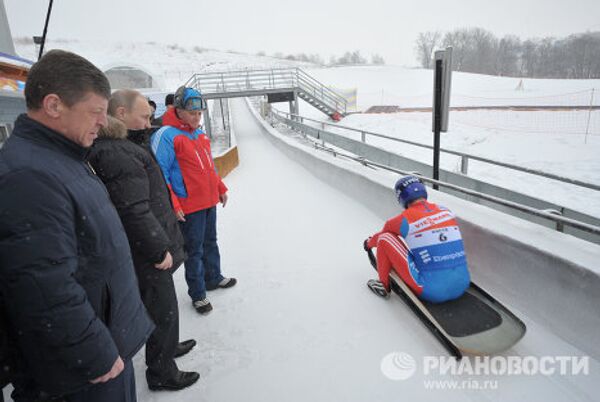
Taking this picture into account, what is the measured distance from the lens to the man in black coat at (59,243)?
3.47 ft

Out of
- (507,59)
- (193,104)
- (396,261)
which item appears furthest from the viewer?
(507,59)

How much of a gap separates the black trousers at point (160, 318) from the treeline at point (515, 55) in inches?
2298

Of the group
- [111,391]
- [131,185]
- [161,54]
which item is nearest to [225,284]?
[131,185]

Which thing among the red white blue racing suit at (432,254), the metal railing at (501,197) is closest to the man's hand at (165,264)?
the red white blue racing suit at (432,254)

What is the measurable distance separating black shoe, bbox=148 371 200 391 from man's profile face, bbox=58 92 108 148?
5.44ft

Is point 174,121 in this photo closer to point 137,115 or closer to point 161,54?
point 137,115

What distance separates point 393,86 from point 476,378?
5252cm

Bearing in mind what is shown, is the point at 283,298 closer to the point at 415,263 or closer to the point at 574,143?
the point at 415,263

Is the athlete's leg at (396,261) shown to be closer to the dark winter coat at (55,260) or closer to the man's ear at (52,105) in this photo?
the dark winter coat at (55,260)

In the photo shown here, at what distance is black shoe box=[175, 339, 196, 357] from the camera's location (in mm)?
2588

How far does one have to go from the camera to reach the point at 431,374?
2311 millimetres

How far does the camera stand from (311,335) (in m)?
2.72

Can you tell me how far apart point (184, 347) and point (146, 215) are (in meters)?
1.29

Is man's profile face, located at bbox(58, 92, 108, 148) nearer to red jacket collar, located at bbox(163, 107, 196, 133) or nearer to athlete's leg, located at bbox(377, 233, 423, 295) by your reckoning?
red jacket collar, located at bbox(163, 107, 196, 133)
